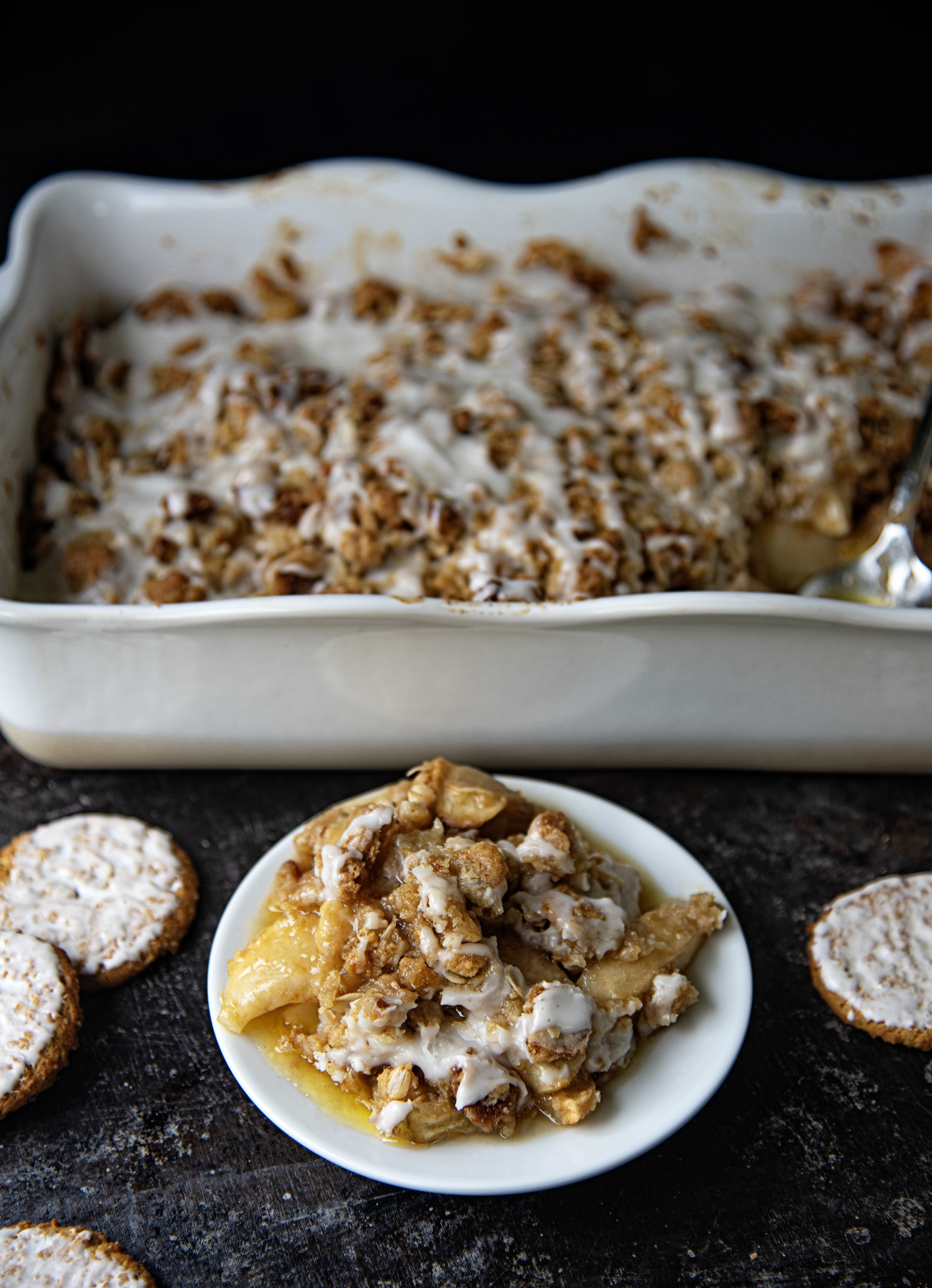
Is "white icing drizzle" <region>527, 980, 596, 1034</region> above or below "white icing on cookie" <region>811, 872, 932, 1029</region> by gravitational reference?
above

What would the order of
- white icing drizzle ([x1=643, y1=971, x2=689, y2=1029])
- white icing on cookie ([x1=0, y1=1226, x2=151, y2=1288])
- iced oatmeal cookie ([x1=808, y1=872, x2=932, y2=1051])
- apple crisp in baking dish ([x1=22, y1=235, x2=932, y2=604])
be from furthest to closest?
1. apple crisp in baking dish ([x1=22, y1=235, x2=932, y2=604])
2. iced oatmeal cookie ([x1=808, y1=872, x2=932, y2=1051])
3. white icing drizzle ([x1=643, y1=971, x2=689, y2=1029])
4. white icing on cookie ([x1=0, y1=1226, x2=151, y2=1288])

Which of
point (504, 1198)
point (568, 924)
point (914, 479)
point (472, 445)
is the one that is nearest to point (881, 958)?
point (568, 924)

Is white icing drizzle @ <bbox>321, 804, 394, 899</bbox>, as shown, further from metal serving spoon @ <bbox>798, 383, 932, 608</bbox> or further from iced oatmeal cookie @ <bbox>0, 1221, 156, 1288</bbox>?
metal serving spoon @ <bbox>798, 383, 932, 608</bbox>

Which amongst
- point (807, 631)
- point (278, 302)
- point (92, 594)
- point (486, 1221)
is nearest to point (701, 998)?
point (486, 1221)

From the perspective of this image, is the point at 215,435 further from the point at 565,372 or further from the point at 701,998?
the point at 701,998

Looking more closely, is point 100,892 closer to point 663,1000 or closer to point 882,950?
point 663,1000

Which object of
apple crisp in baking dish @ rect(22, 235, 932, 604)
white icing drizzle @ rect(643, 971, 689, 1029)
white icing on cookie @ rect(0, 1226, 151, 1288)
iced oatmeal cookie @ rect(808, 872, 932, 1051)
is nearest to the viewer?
white icing on cookie @ rect(0, 1226, 151, 1288)

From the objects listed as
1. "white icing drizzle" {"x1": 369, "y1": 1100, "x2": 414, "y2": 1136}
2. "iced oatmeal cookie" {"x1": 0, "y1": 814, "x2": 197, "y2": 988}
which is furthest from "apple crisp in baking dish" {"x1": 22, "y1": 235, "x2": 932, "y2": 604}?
"white icing drizzle" {"x1": 369, "y1": 1100, "x2": 414, "y2": 1136}
